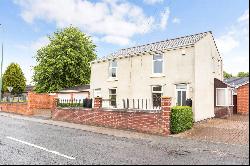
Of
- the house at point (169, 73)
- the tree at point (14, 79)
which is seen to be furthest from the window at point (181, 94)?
the tree at point (14, 79)

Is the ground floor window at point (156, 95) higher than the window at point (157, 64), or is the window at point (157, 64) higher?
the window at point (157, 64)

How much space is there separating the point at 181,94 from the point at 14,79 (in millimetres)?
67162

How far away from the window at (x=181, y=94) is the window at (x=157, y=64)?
8.07 ft

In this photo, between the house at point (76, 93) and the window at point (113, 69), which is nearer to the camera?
the window at point (113, 69)

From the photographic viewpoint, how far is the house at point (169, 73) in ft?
71.3

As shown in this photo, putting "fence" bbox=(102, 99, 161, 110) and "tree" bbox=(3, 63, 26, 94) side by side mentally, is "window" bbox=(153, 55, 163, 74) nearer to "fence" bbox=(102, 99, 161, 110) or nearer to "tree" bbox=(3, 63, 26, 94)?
"fence" bbox=(102, 99, 161, 110)

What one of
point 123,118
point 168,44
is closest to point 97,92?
point 168,44

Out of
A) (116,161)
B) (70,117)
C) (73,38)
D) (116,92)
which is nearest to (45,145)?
(116,161)

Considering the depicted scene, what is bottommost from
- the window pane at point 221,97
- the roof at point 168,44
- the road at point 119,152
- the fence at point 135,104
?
the road at point 119,152

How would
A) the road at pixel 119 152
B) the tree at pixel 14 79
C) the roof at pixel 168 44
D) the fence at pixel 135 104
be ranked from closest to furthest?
1. the road at pixel 119 152
2. the roof at pixel 168 44
3. the fence at pixel 135 104
4. the tree at pixel 14 79

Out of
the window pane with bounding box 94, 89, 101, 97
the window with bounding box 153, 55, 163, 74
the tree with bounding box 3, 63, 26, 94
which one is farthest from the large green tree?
the tree with bounding box 3, 63, 26, 94

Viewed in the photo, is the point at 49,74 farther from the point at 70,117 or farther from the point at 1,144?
the point at 1,144

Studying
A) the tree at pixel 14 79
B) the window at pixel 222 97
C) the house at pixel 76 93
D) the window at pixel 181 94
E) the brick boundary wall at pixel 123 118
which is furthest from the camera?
the tree at pixel 14 79

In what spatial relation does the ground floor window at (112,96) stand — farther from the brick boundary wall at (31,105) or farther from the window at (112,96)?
the brick boundary wall at (31,105)
